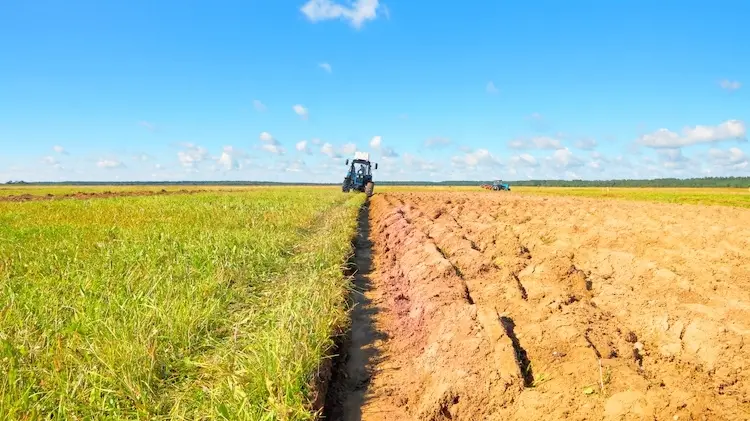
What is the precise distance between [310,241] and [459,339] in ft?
17.2

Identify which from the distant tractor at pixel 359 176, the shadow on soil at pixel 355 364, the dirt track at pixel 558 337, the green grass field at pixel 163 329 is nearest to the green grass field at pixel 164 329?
the green grass field at pixel 163 329

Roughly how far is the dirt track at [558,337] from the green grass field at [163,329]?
77 centimetres

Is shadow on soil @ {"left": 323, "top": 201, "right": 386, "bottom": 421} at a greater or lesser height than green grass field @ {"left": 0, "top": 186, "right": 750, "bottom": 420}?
lesser

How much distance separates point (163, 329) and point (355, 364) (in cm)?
177

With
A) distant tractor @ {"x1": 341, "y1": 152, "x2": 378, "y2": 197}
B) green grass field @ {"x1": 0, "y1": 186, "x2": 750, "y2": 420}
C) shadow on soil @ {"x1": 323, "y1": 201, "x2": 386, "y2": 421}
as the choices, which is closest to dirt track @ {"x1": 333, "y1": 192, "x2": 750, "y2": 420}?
shadow on soil @ {"x1": 323, "y1": 201, "x2": 386, "y2": 421}

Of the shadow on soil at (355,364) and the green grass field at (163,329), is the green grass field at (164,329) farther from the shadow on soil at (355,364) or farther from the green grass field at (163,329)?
the shadow on soil at (355,364)

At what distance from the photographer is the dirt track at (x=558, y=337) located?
3.04 m

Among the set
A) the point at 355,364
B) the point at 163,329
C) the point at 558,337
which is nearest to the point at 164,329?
the point at 163,329

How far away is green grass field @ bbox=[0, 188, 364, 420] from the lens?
2.95 meters

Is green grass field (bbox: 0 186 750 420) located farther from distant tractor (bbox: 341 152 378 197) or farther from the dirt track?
distant tractor (bbox: 341 152 378 197)

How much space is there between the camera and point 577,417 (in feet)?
9.16

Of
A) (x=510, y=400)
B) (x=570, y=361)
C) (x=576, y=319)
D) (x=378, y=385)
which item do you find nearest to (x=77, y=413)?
(x=378, y=385)

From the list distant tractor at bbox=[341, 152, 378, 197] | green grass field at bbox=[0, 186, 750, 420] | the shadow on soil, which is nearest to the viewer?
green grass field at bbox=[0, 186, 750, 420]

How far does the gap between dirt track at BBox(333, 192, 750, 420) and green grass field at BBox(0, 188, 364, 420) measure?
77 cm
